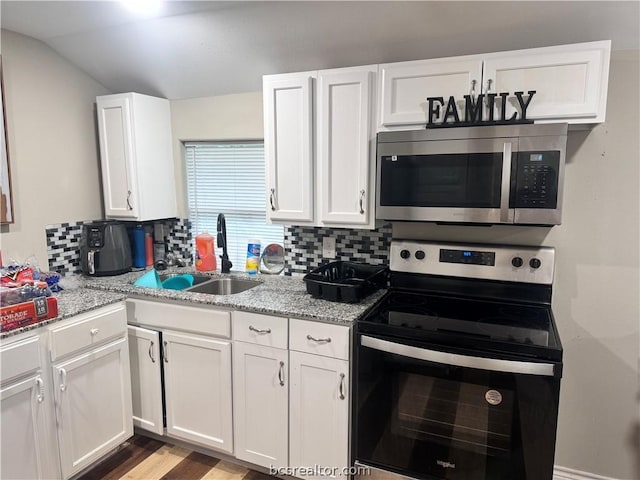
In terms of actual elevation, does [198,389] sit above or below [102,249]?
below

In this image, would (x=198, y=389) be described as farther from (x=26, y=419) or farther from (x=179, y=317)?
(x=26, y=419)


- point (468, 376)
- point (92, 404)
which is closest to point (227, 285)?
point (92, 404)

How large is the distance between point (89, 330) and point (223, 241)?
949 mm

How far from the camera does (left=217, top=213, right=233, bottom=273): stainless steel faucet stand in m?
2.78

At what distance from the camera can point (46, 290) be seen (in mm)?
1980

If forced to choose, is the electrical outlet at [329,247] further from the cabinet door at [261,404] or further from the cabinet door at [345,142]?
the cabinet door at [261,404]

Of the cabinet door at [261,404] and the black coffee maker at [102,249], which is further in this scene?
the black coffee maker at [102,249]

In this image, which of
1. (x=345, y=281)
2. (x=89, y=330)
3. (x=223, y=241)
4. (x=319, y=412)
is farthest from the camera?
(x=223, y=241)

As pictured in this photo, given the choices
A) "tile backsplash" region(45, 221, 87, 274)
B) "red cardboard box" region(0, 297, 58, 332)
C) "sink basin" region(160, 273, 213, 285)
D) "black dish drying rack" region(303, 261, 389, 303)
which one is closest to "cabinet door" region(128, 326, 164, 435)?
"sink basin" region(160, 273, 213, 285)

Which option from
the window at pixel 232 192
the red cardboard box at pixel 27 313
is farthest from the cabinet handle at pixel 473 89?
the red cardboard box at pixel 27 313

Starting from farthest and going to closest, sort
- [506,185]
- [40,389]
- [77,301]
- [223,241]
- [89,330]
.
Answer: [223,241] < [77,301] < [89,330] < [40,389] < [506,185]

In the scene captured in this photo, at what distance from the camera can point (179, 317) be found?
89.8 inches

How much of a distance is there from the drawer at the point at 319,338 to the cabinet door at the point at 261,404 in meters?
0.11

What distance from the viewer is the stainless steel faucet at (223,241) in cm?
278
